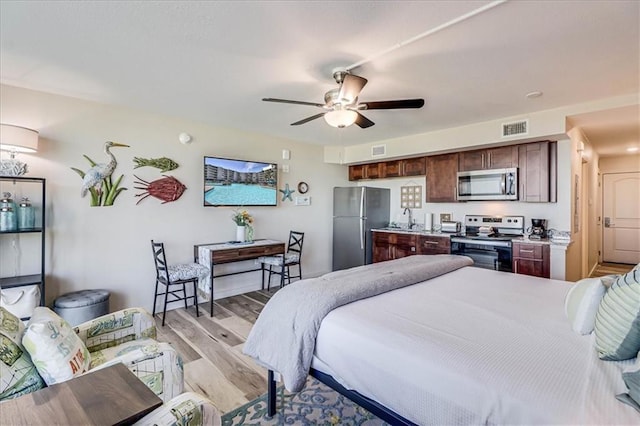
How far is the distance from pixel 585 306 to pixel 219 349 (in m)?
2.67

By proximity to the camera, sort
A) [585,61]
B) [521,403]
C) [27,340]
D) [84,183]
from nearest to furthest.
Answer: [521,403] → [27,340] → [585,61] → [84,183]

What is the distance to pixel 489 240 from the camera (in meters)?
4.09

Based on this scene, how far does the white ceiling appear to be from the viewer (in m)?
1.82

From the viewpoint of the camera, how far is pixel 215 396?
219 centimetres

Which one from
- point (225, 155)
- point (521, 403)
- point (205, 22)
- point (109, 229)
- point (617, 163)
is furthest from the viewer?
point (617, 163)

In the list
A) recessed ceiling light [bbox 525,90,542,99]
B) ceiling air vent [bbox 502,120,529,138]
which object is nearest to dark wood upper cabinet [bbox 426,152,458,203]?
ceiling air vent [bbox 502,120,529,138]

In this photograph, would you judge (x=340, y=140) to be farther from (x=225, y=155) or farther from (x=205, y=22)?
(x=205, y=22)

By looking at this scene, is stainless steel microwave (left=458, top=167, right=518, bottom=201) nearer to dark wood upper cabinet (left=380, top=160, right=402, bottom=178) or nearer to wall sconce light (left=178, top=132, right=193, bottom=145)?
dark wood upper cabinet (left=380, top=160, right=402, bottom=178)

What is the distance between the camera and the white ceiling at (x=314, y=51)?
182 cm

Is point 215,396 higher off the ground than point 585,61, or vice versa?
point 585,61

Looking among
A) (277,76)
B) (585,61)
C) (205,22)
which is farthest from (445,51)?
(205,22)

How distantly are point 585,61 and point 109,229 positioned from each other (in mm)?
4644

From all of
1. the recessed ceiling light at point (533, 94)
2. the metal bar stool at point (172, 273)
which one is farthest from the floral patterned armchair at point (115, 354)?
the recessed ceiling light at point (533, 94)

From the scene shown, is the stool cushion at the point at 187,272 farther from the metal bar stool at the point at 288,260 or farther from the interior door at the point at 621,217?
the interior door at the point at 621,217
